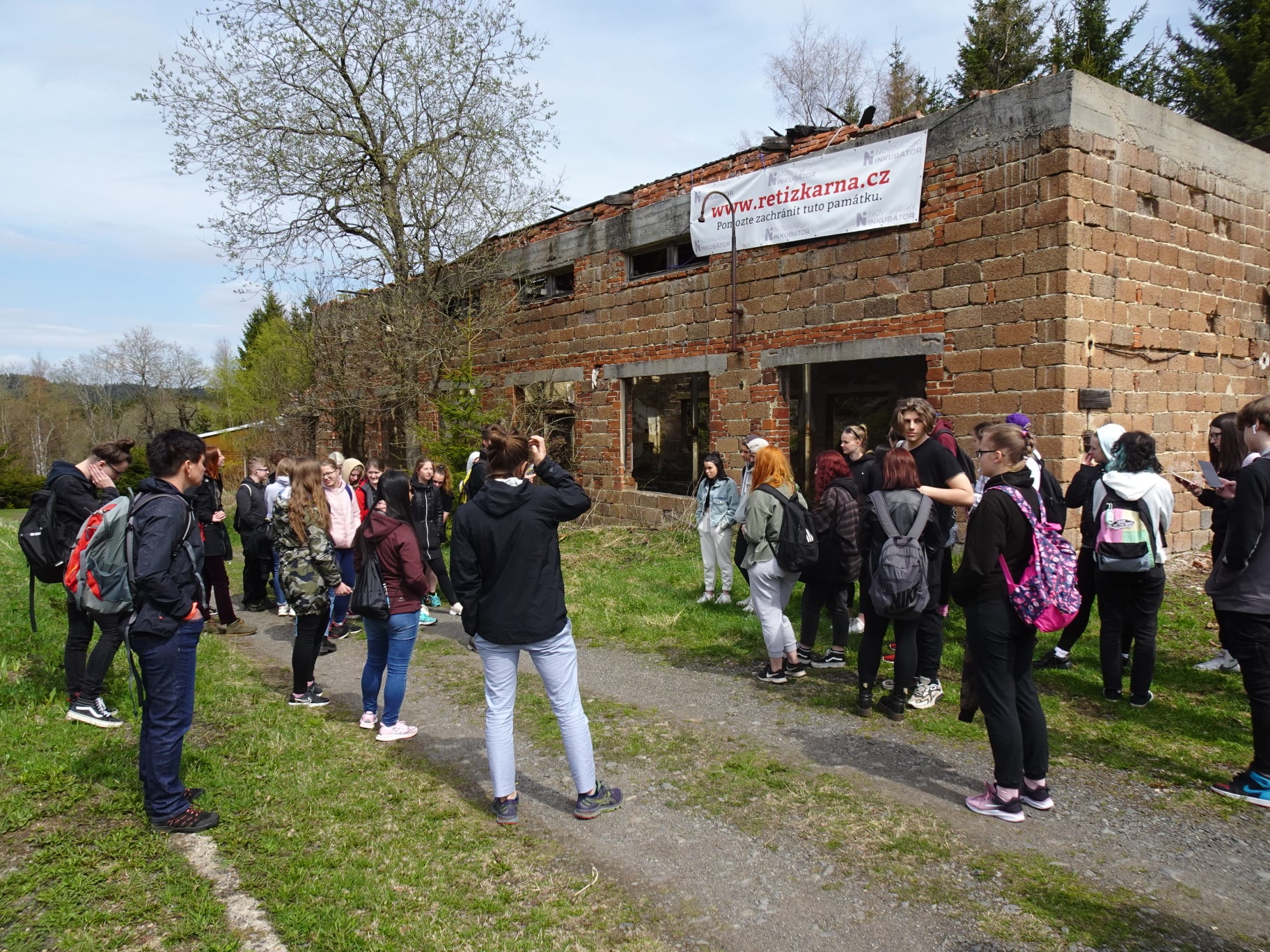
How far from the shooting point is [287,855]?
362 centimetres

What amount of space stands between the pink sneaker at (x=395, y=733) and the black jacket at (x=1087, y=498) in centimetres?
446

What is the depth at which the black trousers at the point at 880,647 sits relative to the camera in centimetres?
495

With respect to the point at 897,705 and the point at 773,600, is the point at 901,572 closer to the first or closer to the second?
the point at 897,705

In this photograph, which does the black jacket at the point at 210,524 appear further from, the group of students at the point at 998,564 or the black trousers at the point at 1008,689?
the black trousers at the point at 1008,689

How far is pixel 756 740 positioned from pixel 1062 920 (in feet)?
6.68

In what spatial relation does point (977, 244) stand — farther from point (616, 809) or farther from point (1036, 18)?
point (1036, 18)

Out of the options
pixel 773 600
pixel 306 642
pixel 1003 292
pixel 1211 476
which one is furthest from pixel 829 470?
pixel 306 642

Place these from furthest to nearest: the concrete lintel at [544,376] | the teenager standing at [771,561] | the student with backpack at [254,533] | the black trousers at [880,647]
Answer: the concrete lintel at [544,376] → the student with backpack at [254,533] → the teenager standing at [771,561] → the black trousers at [880,647]

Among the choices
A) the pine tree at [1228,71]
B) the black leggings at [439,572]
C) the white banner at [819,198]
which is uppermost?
the pine tree at [1228,71]

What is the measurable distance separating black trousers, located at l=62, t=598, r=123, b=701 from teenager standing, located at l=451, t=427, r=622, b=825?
2544mm

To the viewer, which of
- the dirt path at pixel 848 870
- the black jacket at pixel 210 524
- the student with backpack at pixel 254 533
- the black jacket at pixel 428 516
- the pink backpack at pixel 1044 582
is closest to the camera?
the dirt path at pixel 848 870

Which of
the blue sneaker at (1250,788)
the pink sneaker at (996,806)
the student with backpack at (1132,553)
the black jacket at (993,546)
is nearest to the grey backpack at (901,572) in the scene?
the black jacket at (993,546)

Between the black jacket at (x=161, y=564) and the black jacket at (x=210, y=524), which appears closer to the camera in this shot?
the black jacket at (x=161, y=564)

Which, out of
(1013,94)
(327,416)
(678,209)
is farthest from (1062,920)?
(327,416)
